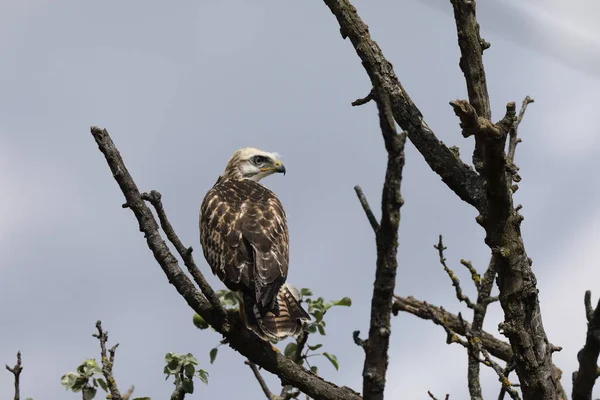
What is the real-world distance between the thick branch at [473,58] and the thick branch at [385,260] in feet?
10.5

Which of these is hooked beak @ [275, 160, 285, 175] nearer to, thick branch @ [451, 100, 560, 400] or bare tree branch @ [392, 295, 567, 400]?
bare tree branch @ [392, 295, 567, 400]

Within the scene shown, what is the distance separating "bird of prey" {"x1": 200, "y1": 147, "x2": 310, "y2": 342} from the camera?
761 cm

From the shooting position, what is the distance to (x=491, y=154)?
6.03m

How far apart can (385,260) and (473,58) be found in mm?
3595

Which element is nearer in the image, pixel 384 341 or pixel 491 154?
pixel 384 341

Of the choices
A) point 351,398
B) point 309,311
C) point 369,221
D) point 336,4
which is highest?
point 336,4

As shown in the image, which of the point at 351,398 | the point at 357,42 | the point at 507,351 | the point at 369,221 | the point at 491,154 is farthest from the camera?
the point at 507,351

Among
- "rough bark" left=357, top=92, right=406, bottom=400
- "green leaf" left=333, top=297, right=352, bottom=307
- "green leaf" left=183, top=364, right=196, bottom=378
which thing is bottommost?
"rough bark" left=357, top=92, right=406, bottom=400

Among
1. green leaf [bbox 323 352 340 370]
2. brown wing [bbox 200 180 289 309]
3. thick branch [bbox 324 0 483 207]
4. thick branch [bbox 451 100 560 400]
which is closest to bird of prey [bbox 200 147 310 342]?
brown wing [bbox 200 180 289 309]

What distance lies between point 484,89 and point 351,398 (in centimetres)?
252

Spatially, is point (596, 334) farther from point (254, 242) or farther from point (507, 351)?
point (507, 351)

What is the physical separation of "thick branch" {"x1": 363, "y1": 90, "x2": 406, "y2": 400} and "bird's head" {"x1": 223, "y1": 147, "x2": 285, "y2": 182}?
759 cm

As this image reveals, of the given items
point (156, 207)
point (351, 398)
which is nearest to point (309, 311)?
point (351, 398)

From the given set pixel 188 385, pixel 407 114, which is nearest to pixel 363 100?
pixel 407 114
